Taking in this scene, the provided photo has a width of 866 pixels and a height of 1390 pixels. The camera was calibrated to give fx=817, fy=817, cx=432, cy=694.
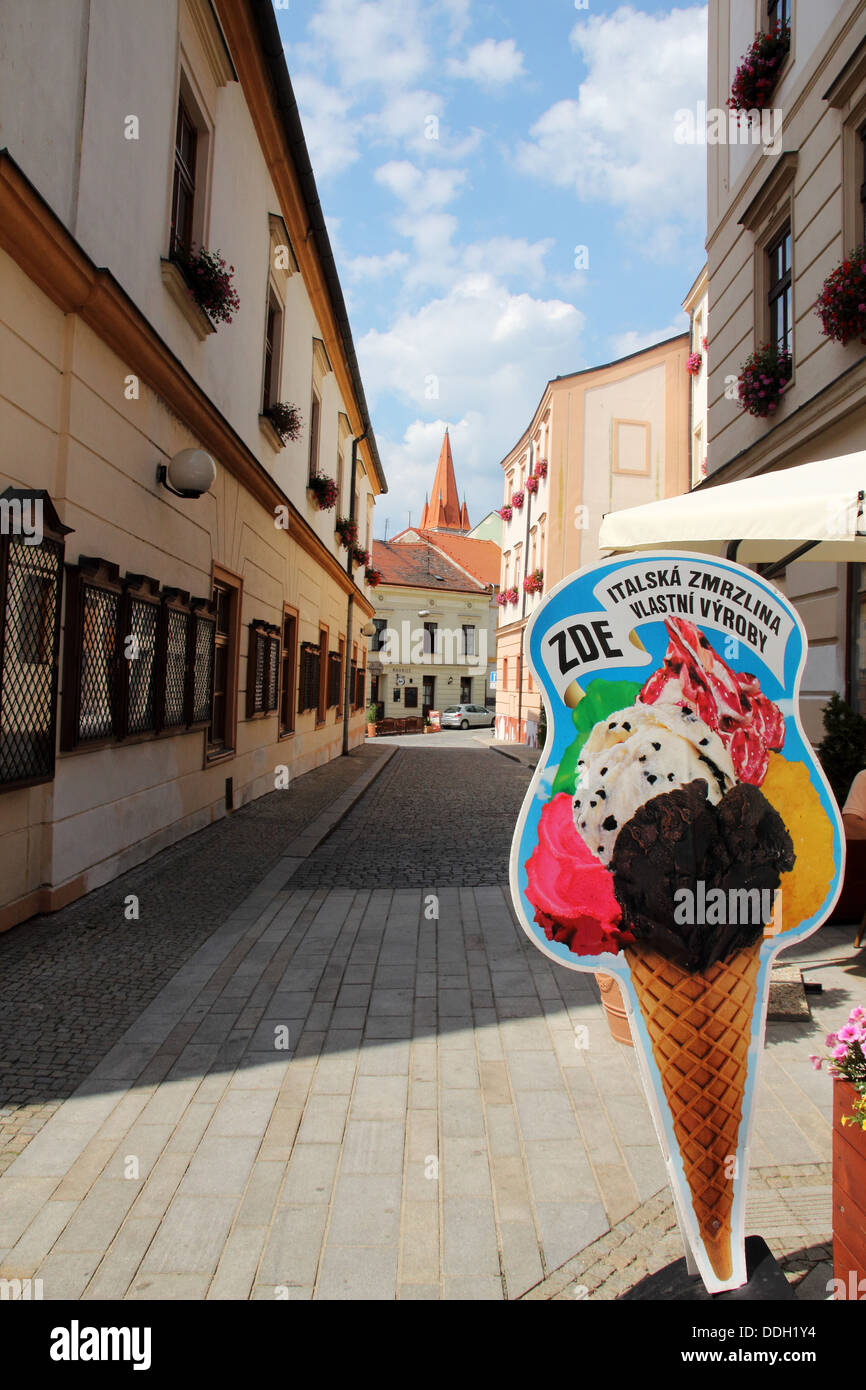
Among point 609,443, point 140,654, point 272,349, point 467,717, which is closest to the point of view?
point 140,654

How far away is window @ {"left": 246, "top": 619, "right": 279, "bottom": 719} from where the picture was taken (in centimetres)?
1102

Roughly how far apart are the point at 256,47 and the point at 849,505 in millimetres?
9965

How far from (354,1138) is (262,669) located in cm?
915

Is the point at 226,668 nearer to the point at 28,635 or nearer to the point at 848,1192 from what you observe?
the point at 28,635

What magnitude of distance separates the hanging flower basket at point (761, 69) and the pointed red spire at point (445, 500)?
72.6m

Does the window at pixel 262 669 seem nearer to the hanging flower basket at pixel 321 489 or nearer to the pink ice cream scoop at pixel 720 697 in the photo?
the hanging flower basket at pixel 321 489

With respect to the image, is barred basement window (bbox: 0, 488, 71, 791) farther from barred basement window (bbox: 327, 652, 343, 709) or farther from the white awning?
barred basement window (bbox: 327, 652, 343, 709)

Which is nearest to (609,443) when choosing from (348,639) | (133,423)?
(348,639)

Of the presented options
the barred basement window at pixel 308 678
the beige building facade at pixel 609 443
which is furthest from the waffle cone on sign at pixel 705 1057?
the beige building facade at pixel 609 443

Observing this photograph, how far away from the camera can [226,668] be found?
33.5ft

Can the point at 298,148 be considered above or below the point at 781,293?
above

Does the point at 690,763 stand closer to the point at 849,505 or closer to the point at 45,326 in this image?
the point at 849,505
